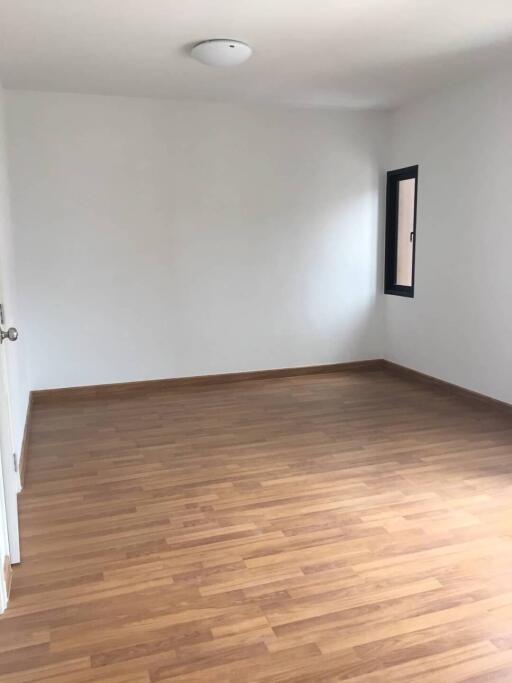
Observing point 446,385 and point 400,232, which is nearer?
point 446,385

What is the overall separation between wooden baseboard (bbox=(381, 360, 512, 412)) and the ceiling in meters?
2.49

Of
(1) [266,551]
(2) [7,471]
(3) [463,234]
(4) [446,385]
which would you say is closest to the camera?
(2) [7,471]

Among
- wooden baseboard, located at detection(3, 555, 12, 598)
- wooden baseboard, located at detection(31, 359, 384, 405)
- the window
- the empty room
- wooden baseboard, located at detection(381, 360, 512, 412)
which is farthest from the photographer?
the window

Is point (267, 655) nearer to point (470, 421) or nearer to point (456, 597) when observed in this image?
point (456, 597)

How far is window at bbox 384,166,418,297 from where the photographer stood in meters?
5.70

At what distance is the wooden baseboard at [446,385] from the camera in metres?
4.54

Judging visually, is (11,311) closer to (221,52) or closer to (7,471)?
(7,471)

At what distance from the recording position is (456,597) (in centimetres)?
219

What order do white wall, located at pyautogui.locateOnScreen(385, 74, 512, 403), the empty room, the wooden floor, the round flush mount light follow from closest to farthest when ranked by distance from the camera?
the wooden floor → the empty room → the round flush mount light → white wall, located at pyautogui.locateOnScreen(385, 74, 512, 403)

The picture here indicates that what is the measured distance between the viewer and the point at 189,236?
528 centimetres

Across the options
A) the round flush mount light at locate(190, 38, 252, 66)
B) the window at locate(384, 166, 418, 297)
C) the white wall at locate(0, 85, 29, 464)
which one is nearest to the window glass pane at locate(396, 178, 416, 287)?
the window at locate(384, 166, 418, 297)

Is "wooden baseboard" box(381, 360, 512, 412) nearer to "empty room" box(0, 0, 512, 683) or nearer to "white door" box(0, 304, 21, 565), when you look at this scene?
"empty room" box(0, 0, 512, 683)

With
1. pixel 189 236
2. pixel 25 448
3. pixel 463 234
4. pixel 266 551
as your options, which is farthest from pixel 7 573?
pixel 463 234

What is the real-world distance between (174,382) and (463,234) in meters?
2.83
